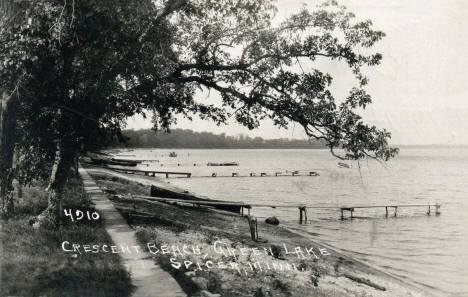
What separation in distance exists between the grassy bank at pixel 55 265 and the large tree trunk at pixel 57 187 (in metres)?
0.33

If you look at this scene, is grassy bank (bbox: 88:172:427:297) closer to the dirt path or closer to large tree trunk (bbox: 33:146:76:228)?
the dirt path

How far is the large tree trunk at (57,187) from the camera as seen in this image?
37.2ft

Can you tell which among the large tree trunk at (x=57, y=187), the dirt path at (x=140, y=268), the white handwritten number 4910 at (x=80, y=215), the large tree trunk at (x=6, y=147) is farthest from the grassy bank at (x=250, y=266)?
the large tree trunk at (x=6, y=147)

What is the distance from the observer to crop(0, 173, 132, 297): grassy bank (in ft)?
22.8

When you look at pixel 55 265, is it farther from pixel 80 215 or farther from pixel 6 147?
pixel 80 215

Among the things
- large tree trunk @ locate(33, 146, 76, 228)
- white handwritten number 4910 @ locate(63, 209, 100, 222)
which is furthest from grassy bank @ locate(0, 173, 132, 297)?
white handwritten number 4910 @ locate(63, 209, 100, 222)

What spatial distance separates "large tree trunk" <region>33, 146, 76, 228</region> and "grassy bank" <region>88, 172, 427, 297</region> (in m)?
2.31

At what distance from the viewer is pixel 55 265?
816cm

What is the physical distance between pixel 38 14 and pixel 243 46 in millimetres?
5648

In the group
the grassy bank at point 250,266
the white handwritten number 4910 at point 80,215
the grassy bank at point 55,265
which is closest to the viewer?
the grassy bank at point 55,265

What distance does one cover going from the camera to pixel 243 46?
1254 cm

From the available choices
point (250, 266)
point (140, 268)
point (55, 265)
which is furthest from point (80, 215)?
point (250, 266)

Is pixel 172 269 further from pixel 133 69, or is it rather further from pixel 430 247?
pixel 430 247

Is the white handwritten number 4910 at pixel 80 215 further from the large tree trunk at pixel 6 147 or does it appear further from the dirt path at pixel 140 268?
the large tree trunk at pixel 6 147
